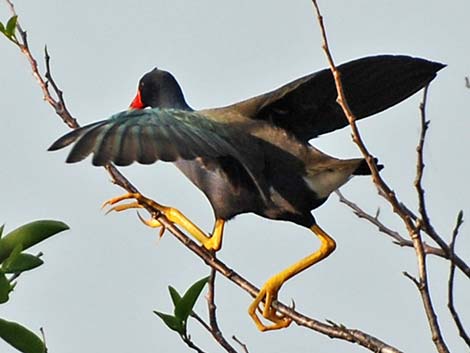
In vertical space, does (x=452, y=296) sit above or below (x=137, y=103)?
below

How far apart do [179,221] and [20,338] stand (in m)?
1.89

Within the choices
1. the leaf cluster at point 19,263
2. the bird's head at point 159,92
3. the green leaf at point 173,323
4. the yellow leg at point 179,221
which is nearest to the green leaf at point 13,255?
the leaf cluster at point 19,263

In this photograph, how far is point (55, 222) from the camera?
3.38 m

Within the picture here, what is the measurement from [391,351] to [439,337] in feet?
1.52

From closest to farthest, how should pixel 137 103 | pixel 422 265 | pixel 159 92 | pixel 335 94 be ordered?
pixel 422 265 < pixel 335 94 < pixel 159 92 < pixel 137 103

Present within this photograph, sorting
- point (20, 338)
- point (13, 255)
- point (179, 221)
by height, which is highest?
point (179, 221)

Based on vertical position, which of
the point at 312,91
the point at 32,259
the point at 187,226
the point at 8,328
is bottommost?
the point at 8,328

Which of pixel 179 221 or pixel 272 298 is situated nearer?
pixel 272 298

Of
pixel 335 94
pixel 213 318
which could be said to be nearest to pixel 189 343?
pixel 213 318

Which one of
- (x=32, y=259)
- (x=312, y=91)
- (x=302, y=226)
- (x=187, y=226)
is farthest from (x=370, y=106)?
(x=32, y=259)

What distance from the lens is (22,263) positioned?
3.10 m

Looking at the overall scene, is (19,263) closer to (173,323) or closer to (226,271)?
(173,323)

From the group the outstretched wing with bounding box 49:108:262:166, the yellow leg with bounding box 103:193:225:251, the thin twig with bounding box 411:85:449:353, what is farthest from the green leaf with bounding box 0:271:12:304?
the yellow leg with bounding box 103:193:225:251

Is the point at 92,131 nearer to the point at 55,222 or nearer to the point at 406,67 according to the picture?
the point at 55,222
